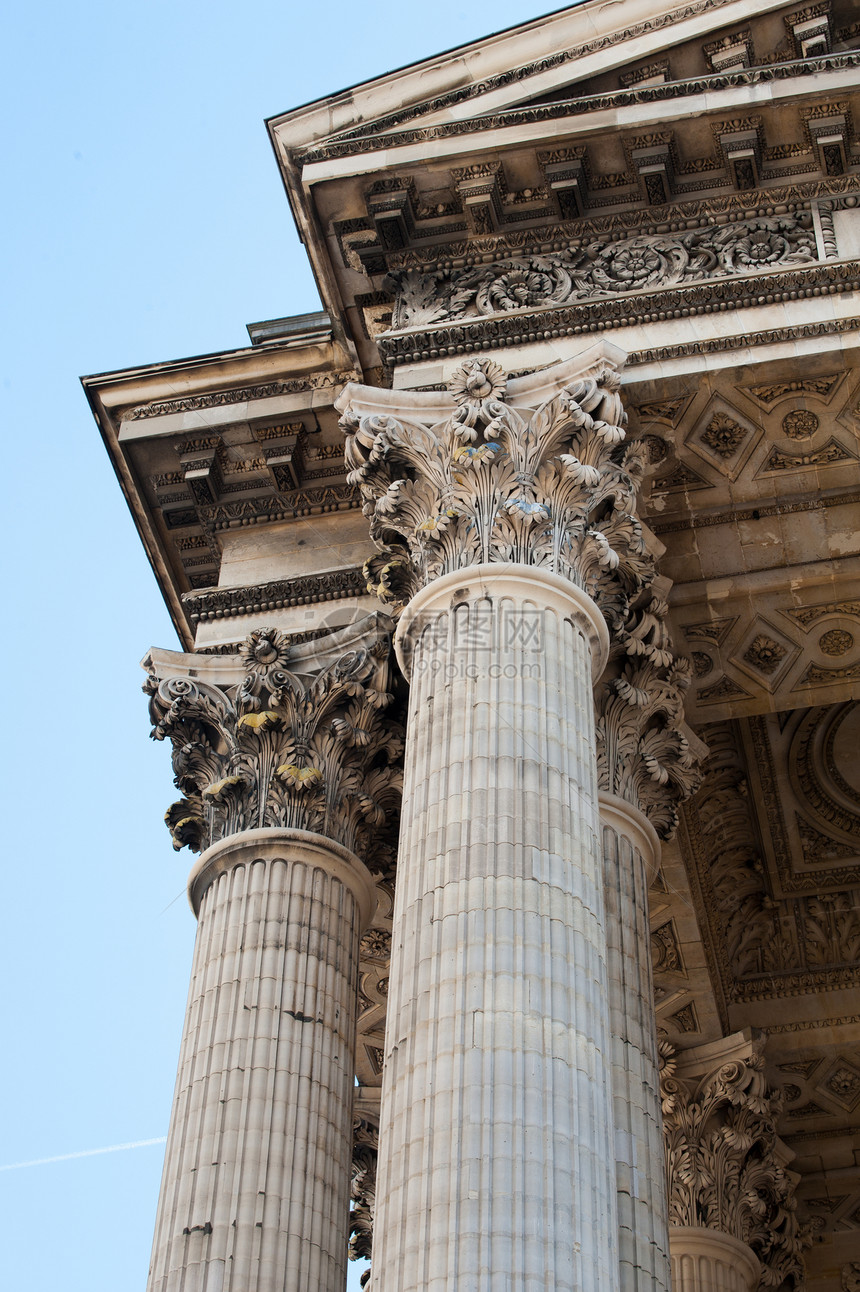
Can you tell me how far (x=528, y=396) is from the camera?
18.2 metres

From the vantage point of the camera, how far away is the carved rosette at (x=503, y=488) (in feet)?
55.3

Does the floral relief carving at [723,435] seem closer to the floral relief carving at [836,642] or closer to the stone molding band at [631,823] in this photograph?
the floral relief carving at [836,642]

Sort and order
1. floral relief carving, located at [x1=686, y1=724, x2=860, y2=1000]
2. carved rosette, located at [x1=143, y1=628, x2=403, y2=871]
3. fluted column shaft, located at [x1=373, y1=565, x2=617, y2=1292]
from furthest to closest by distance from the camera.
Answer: floral relief carving, located at [x1=686, y1=724, x2=860, y2=1000], carved rosette, located at [x1=143, y1=628, x2=403, y2=871], fluted column shaft, located at [x1=373, y1=565, x2=617, y2=1292]

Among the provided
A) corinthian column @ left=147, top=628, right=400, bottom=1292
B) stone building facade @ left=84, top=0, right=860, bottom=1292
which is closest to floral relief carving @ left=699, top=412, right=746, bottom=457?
stone building facade @ left=84, top=0, right=860, bottom=1292

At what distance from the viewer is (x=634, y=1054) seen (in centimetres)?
1634

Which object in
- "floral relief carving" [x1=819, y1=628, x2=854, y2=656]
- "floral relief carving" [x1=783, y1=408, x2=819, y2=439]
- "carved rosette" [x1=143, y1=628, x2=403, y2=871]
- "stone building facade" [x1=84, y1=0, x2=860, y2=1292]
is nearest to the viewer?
"stone building facade" [x1=84, y1=0, x2=860, y2=1292]

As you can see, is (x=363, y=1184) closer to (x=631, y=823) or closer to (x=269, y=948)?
(x=269, y=948)

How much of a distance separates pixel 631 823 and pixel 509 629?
2.92m

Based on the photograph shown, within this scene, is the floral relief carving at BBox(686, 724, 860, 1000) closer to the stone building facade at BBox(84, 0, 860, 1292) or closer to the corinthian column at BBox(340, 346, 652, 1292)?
the stone building facade at BBox(84, 0, 860, 1292)

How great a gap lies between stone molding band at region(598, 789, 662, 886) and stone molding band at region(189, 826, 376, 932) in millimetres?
2567

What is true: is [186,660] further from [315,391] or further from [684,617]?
[684,617]

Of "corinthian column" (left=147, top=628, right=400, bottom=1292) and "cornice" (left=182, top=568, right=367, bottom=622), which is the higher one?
"cornice" (left=182, top=568, right=367, bottom=622)

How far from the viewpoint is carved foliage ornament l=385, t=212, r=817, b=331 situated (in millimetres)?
19344

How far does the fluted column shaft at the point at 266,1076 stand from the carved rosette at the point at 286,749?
462mm
